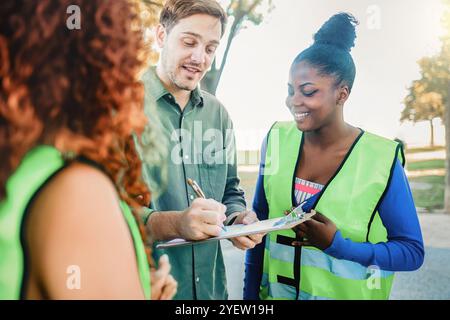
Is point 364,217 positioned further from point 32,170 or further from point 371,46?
point 32,170

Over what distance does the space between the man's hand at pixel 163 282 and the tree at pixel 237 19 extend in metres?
0.62

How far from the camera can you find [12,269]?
118cm

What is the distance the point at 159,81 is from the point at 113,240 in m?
0.68

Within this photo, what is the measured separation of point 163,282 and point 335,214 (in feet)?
2.03

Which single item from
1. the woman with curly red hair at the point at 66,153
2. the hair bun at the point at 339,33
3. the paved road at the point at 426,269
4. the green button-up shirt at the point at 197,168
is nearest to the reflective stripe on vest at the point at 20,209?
the woman with curly red hair at the point at 66,153

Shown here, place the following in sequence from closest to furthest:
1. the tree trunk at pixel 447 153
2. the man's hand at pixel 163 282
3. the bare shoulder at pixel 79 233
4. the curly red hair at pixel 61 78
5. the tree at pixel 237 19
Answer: the bare shoulder at pixel 79 233 < the curly red hair at pixel 61 78 < the man's hand at pixel 163 282 < the tree at pixel 237 19 < the tree trunk at pixel 447 153

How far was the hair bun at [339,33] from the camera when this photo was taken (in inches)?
66.5

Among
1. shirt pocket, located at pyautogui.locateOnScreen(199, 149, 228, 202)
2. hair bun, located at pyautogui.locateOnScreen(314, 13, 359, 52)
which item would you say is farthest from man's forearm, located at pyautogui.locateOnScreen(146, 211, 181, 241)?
hair bun, located at pyautogui.locateOnScreen(314, 13, 359, 52)

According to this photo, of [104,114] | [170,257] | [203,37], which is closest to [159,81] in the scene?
[203,37]

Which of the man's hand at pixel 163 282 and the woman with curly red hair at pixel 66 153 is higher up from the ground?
the woman with curly red hair at pixel 66 153

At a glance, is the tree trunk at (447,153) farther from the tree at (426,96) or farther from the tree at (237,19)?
the tree at (237,19)

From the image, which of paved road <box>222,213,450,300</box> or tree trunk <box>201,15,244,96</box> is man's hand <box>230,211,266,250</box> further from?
tree trunk <box>201,15,244,96</box>

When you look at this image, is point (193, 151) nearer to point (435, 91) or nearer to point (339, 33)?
point (339, 33)

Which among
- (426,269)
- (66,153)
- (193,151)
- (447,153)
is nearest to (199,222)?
(193,151)
